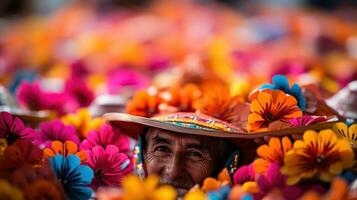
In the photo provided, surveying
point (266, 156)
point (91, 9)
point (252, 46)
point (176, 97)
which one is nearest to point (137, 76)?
point (176, 97)

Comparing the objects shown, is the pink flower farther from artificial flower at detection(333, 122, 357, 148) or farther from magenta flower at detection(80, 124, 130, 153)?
artificial flower at detection(333, 122, 357, 148)

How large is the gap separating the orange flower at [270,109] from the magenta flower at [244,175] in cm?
13

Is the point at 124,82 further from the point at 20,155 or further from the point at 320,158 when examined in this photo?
the point at 320,158

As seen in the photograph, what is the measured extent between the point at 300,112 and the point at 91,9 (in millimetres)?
3989

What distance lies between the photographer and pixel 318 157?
5.73 feet

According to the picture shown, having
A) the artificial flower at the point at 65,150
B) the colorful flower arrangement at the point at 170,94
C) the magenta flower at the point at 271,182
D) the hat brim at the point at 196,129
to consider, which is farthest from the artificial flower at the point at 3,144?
the magenta flower at the point at 271,182

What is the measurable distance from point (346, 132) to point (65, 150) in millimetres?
783

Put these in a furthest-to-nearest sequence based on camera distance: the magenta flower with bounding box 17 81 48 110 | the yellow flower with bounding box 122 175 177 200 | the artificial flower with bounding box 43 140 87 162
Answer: the magenta flower with bounding box 17 81 48 110 → the artificial flower with bounding box 43 140 87 162 → the yellow flower with bounding box 122 175 177 200

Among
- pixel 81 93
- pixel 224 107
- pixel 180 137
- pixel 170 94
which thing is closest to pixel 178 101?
pixel 170 94

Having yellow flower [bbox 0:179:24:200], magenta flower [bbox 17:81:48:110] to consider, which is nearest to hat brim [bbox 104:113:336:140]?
A: yellow flower [bbox 0:179:24:200]

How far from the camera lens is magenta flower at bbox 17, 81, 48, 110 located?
108 inches

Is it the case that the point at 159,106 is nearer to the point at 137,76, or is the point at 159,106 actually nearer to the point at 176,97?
the point at 176,97

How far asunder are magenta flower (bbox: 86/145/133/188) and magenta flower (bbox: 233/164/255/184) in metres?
0.36

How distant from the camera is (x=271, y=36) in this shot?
4.46 m
